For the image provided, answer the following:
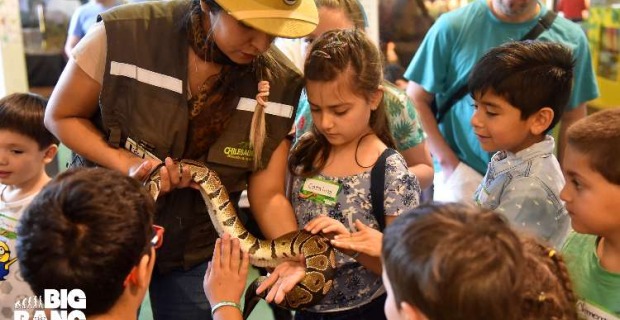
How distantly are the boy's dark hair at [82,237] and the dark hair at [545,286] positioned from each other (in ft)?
2.95

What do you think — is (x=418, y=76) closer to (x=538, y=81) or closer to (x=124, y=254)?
(x=538, y=81)

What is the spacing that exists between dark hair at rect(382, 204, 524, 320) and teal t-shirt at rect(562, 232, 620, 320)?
487 millimetres

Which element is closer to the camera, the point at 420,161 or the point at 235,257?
A: the point at 235,257

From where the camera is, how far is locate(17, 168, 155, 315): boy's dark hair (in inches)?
53.1

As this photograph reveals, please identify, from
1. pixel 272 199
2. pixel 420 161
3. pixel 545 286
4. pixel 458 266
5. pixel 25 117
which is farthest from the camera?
pixel 420 161

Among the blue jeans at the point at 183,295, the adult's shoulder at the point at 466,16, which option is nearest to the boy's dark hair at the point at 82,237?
the blue jeans at the point at 183,295

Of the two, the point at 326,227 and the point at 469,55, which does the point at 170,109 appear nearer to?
the point at 326,227

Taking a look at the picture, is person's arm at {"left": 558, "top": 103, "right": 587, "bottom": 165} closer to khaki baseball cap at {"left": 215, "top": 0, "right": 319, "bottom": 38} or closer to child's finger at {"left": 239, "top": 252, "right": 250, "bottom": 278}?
khaki baseball cap at {"left": 215, "top": 0, "right": 319, "bottom": 38}

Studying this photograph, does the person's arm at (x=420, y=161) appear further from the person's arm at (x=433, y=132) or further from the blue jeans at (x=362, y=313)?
the blue jeans at (x=362, y=313)

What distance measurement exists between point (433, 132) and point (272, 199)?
129 cm

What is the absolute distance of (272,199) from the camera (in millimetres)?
2205

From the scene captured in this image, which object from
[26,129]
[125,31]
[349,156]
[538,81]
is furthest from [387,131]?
[26,129]

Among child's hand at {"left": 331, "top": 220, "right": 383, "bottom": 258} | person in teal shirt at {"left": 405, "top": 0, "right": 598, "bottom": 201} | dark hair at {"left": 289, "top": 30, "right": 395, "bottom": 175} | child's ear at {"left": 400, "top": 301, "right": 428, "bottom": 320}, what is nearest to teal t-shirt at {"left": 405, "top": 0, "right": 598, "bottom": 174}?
person in teal shirt at {"left": 405, "top": 0, "right": 598, "bottom": 201}

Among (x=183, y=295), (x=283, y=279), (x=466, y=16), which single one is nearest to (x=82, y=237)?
(x=283, y=279)
